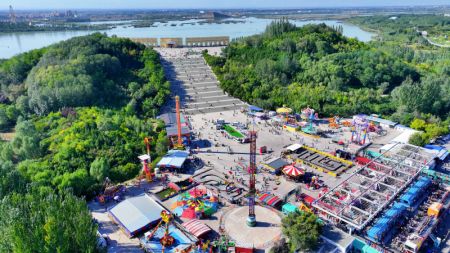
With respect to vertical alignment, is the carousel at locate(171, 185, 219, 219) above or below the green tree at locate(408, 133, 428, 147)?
below

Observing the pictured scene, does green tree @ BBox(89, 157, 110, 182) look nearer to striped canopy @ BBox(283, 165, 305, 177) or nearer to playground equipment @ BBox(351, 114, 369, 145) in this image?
striped canopy @ BBox(283, 165, 305, 177)

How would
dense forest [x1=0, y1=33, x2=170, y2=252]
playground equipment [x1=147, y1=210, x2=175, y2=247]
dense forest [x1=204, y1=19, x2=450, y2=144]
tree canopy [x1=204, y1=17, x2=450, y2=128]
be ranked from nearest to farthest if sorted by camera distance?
dense forest [x1=0, y1=33, x2=170, y2=252] → playground equipment [x1=147, y1=210, x2=175, y2=247] → dense forest [x1=204, y1=19, x2=450, y2=144] → tree canopy [x1=204, y1=17, x2=450, y2=128]

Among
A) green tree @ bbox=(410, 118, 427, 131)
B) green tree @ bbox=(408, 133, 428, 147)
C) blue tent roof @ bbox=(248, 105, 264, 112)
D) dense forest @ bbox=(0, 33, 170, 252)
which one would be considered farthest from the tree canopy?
dense forest @ bbox=(0, 33, 170, 252)

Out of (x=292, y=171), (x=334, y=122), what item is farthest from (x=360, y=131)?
(x=292, y=171)

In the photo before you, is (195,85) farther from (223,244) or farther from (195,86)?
(223,244)

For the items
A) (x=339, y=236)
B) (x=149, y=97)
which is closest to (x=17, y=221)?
(x=339, y=236)

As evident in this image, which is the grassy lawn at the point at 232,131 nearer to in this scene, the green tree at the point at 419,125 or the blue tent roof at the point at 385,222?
the blue tent roof at the point at 385,222

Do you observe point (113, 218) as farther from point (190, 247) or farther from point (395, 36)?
point (395, 36)
